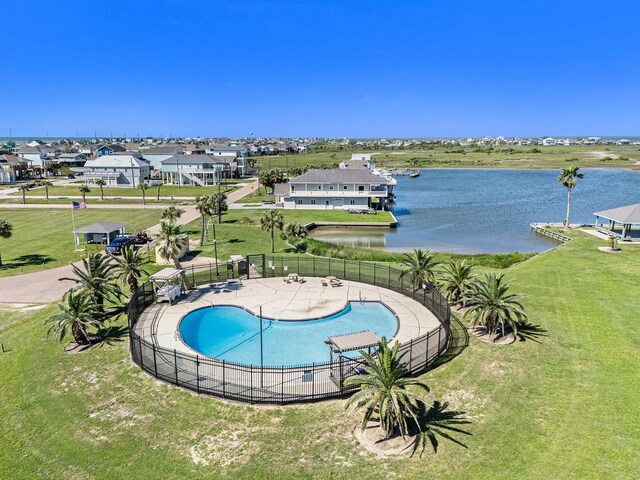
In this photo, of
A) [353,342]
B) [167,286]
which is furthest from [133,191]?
[353,342]

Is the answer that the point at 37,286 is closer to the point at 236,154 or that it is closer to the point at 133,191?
the point at 133,191

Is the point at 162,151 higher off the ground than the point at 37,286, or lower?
higher

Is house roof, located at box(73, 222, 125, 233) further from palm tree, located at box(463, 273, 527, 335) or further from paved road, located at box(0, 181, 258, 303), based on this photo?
palm tree, located at box(463, 273, 527, 335)

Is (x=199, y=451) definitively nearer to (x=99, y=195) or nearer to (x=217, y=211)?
(x=217, y=211)

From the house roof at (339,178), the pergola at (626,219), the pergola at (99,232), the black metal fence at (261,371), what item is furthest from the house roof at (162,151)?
the pergola at (626,219)

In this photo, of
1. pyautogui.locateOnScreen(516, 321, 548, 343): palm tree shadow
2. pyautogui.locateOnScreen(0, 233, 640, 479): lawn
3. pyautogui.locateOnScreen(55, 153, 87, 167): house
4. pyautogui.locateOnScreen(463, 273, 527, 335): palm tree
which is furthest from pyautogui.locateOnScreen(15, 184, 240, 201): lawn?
pyautogui.locateOnScreen(516, 321, 548, 343): palm tree shadow

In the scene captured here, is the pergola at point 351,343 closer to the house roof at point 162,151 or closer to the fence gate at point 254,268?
the fence gate at point 254,268
